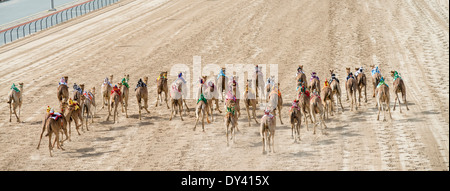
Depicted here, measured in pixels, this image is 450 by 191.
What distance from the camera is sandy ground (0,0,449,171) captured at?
708 inches

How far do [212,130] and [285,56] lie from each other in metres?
13.3

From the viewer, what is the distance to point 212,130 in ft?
68.2

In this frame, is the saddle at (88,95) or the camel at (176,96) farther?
the camel at (176,96)

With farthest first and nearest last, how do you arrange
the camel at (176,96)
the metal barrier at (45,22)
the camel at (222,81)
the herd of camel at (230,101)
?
the metal barrier at (45,22) → the camel at (222,81) → the camel at (176,96) → the herd of camel at (230,101)

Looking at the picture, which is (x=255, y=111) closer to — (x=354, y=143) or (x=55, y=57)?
(x=354, y=143)

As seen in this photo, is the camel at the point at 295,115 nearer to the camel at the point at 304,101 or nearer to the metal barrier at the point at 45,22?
the camel at the point at 304,101

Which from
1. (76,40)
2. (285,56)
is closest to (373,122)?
(285,56)

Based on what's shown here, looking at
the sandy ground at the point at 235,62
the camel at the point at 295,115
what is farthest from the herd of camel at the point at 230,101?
the sandy ground at the point at 235,62

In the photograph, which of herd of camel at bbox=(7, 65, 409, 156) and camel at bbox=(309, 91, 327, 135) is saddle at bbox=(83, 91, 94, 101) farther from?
camel at bbox=(309, 91, 327, 135)

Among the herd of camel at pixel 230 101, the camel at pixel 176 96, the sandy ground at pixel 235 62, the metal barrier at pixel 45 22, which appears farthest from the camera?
the metal barrier at pixel 45 22

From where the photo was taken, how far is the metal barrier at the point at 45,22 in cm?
4156

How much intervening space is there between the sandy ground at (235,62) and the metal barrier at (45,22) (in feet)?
4.44

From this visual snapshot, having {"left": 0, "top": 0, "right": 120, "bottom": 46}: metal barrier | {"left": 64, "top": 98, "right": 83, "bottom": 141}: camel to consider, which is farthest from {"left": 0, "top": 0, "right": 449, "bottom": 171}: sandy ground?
{"left": 0, "top": 0, "right": 120, "bottom": 46}: metal barrier
